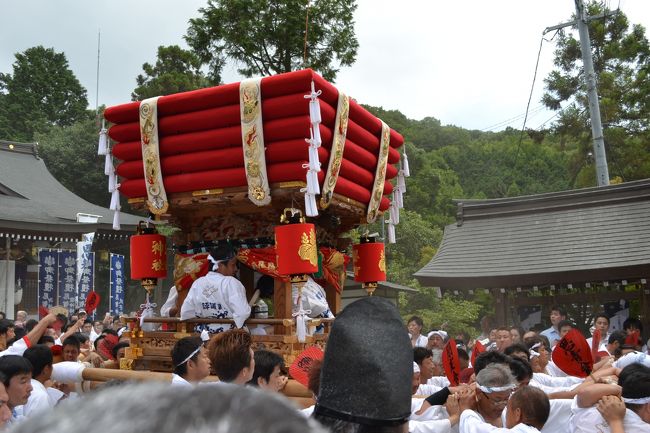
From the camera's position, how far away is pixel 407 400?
4.46 feet

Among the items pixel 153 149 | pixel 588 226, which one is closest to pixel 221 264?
pixel 153 149

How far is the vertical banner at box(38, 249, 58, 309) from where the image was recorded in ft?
48.7

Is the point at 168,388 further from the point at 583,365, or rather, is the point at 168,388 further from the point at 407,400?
the point at 583,365

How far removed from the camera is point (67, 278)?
49.8 ft

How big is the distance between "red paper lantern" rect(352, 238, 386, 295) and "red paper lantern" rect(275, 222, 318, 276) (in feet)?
5.26

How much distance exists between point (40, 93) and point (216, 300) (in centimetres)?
3623

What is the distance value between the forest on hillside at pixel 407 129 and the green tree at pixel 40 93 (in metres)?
0.06

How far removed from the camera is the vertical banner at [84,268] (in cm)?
1521

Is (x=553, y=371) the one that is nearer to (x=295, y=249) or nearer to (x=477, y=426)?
(x=295, y=249)

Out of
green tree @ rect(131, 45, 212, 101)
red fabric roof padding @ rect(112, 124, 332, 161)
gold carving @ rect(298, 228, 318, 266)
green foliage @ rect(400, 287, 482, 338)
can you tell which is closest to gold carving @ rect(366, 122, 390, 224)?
red fabric roof padding @ rect(112, 124, 332, 161)

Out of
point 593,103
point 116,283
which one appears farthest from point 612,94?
point 116,283

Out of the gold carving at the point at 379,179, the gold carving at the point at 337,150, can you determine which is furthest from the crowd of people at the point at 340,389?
the gold carving at the point at 379,179

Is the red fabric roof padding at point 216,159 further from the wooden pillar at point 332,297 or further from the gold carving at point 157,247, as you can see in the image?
the wooden pillar at point 332,297

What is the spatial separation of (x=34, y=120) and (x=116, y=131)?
33442 mm
